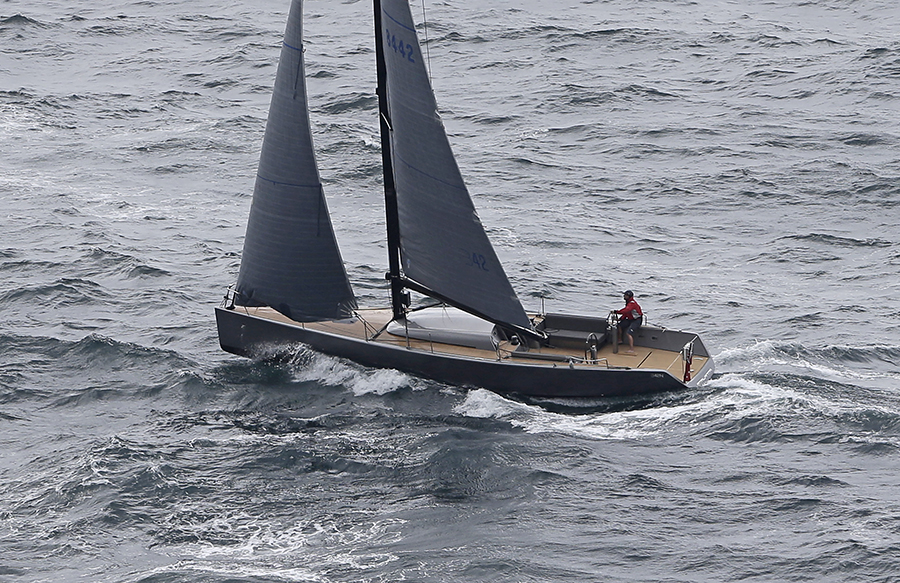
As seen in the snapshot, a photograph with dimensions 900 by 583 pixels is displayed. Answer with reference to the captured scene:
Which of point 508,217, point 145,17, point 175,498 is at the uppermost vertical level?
point 145,17

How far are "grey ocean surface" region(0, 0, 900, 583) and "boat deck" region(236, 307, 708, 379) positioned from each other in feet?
3.30

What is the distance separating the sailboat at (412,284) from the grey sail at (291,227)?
1.1 inches

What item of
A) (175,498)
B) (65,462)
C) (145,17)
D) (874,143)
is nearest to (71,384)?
(65,462)

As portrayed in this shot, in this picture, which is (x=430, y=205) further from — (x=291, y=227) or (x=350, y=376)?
(x=350, y=376)

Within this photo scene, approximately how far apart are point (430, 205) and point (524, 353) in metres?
4.62

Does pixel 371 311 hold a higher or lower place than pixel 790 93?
lower

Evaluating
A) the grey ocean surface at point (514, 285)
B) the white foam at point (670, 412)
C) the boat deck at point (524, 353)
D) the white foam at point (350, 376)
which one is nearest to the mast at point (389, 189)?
the boat deck at point (524, 353)

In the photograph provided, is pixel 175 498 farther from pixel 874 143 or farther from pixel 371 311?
pixel 874 143

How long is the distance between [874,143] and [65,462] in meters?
37.4

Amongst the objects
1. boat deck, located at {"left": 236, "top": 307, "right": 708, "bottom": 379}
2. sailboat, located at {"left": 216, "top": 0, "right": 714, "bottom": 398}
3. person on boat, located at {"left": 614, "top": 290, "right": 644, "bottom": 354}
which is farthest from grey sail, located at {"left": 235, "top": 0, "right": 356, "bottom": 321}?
person on boat, located at {"left": 614, "top": 290, "right": 644, "bottom": 354}

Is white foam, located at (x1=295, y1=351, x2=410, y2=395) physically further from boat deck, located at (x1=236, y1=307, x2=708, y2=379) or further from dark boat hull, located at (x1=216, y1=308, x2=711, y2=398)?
boat deck, located at (x1=236, y1=307, x2=708, y2=379)

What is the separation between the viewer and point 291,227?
3384 centimetres

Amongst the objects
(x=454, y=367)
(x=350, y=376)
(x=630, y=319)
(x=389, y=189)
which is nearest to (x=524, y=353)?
(x=454, y=367)

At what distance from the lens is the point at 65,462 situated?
97.5ft
